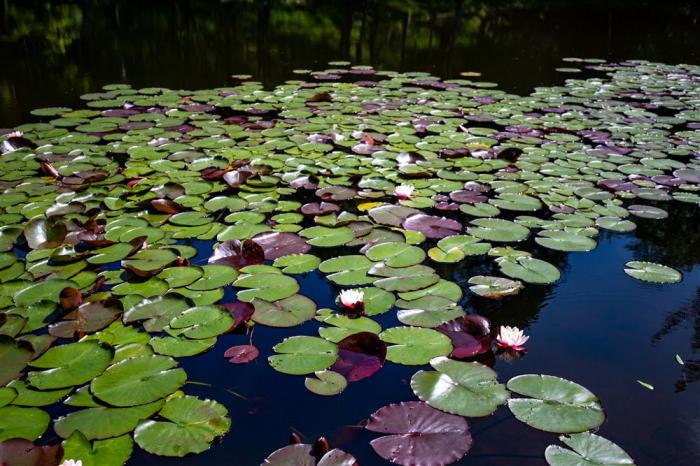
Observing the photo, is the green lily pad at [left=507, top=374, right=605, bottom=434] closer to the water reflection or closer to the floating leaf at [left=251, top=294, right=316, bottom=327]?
the floating leaf at [left=251, top=294, right=316, bottom=327]

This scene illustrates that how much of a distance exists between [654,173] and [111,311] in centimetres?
341

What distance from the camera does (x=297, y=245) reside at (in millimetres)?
2496

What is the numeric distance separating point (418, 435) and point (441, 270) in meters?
1.00

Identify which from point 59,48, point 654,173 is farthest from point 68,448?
point 59,48

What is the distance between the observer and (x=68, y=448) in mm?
1372

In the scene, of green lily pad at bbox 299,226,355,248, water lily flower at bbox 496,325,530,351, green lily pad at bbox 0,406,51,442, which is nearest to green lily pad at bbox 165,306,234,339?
green lily pad at bbox 0,406,51,442

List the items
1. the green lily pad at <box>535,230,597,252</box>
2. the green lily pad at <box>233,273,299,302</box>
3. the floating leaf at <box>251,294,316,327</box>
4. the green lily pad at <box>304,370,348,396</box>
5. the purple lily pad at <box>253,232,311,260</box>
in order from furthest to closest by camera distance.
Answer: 1. the green lily pad at <box>535,230,597,252</box>
2. the purple lily pad at <box>253,232,311,260</box>
3. the green lily pad at <box>233,273,299,302</box>
4. the floating leaf at <box>251,294,316,327</box>
5. the green lily pad at <box>304,370,348,396</box>

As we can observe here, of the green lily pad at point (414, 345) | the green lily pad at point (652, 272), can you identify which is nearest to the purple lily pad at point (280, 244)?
the green lily pad at point (414, 345)

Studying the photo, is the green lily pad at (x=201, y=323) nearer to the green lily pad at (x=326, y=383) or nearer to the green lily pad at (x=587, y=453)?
the green lily pad at (x=326, y=383)

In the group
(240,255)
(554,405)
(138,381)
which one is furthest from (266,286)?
(554,405)

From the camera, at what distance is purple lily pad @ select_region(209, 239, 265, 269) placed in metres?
2.34

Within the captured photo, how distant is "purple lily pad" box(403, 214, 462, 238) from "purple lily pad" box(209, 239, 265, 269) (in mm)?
785

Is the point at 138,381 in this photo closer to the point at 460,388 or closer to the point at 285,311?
the point at 285,311

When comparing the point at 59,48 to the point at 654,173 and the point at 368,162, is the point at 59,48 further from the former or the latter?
the point at 654,173
